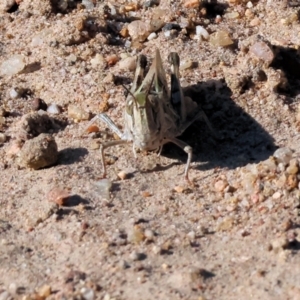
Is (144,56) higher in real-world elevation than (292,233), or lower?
higher

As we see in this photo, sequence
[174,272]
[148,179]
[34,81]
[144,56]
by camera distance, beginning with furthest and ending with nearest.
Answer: [34,81] → [144,56] → [148,179] → [174,272]

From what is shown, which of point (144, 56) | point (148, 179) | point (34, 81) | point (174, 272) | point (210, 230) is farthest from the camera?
point (34, 81)

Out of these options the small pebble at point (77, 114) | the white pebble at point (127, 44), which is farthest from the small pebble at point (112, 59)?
the small pebble at point (77, 114)

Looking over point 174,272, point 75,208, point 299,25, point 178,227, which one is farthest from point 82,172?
point 299,25

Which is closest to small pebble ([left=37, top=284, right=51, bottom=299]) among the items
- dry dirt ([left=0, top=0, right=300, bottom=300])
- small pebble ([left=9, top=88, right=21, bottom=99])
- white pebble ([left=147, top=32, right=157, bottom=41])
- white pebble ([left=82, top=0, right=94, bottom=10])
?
dry dirt ([left=0, top=0, right=300, bottom=300])

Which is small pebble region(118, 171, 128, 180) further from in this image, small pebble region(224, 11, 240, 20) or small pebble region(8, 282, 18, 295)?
small pebble region(224, 11, 240, 20)

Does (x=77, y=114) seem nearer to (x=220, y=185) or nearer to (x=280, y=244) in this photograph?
(x=220, y=185)

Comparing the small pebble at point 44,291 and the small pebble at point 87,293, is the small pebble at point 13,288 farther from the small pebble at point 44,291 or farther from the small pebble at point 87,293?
the small pebble at point 87,293

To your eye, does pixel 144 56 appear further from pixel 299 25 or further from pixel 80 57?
pixel 299 25
